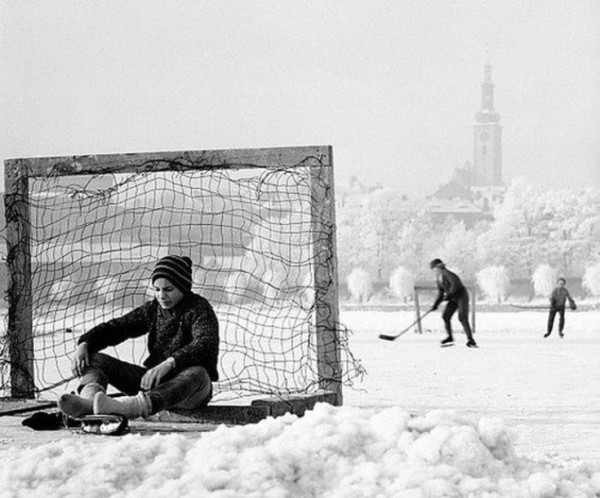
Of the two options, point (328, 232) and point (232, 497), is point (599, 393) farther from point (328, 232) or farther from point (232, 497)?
point (232, 497)

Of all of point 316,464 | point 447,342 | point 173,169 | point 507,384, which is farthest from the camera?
point 447,342

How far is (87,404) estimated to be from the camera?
19.7 feet

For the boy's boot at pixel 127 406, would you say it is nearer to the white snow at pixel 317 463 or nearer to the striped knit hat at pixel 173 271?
the striped knit hat at pixel 173 271

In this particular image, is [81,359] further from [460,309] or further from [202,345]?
[460,309]

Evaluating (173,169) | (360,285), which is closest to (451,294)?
(173,169)

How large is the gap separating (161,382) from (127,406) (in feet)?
0.72

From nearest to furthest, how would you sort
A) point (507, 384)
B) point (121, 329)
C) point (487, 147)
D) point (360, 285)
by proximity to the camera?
point (121, 329), point (507, 384), point (360, 285), point (487, 147)

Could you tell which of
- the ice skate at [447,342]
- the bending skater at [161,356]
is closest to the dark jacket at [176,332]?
the bending skater at [161,356]

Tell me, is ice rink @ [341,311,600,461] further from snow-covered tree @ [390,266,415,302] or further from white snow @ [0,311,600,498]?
snow-covered tree @ [390,266,415,302]

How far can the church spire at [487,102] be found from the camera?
142 m

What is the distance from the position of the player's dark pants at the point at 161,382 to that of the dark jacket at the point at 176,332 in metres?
0.05

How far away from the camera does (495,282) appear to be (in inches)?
2173

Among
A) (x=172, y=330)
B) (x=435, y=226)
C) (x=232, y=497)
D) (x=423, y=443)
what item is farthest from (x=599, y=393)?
(x=435, y=226)

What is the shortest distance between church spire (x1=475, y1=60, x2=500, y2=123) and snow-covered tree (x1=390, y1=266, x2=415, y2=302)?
88869 mm
